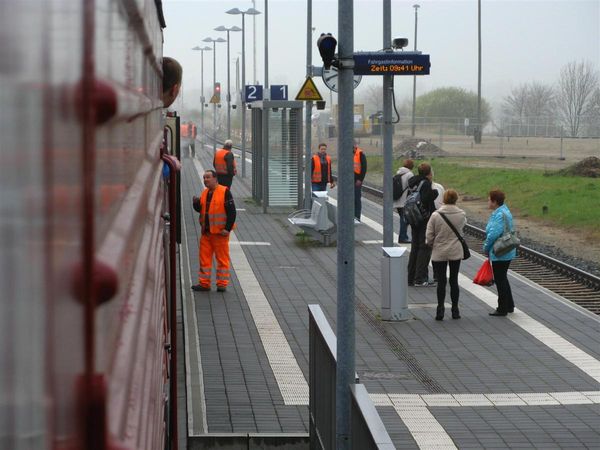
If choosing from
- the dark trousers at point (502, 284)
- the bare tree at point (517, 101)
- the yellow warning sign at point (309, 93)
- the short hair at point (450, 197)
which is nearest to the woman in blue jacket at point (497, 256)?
the dark trousers at point (502, 284)

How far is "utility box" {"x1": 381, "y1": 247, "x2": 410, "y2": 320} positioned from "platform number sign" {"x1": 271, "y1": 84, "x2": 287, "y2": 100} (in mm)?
14822

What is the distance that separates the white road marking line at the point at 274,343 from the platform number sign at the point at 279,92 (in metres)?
9.97

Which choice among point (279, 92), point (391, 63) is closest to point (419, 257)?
point (391, 63)

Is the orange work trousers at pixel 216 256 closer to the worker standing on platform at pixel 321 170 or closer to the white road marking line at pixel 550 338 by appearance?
the white road marking line at pixel 550 338

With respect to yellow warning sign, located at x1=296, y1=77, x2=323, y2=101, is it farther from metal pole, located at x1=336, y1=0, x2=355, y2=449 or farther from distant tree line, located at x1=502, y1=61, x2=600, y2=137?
distant tree line, located at x1=502, y1=61, x2=600, y2=137

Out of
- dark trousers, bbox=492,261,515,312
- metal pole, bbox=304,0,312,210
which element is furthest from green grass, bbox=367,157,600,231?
dark trousers, bbox=492,261,515,312

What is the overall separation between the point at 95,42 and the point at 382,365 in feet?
34.9

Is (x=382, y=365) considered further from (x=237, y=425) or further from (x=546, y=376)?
(x=237, y=425)

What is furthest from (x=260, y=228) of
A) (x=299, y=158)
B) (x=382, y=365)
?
(x=382, y=365)

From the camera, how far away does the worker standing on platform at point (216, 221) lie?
51.4 ft

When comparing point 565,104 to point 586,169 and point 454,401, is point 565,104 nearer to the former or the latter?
point 586,169

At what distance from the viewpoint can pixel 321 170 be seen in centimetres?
2728

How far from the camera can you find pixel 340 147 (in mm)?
6852

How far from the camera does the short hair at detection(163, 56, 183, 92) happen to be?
5012 millimetres
